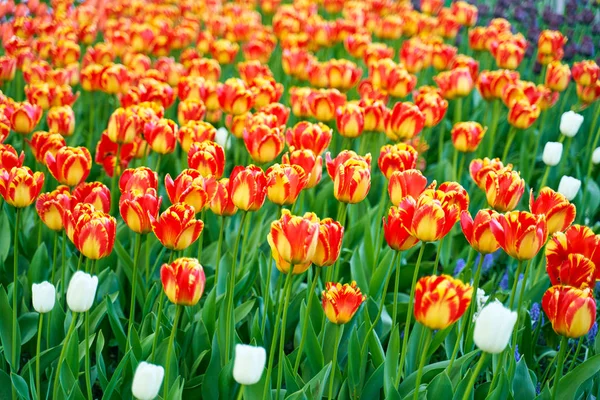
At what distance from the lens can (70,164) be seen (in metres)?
2.30

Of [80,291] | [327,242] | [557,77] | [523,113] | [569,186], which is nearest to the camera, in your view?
[80,291]

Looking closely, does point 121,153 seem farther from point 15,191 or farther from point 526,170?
point 526,170

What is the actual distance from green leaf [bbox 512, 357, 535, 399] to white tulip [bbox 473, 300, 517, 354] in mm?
696

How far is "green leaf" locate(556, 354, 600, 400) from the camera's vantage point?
1.95 meters

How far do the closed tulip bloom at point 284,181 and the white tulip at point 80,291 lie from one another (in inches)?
22.4

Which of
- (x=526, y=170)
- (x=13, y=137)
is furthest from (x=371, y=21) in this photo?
(x=13, y=137)

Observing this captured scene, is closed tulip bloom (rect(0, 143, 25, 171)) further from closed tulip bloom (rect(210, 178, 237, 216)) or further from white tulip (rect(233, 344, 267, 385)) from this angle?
white tulip (rect(233, 344, 267, 385))

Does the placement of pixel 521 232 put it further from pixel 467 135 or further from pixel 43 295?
pixel 467 135

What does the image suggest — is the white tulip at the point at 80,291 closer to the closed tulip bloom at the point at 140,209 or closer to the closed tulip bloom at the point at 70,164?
the closed tulip bloom at the point at 140,209

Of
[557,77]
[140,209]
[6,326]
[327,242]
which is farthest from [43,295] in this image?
[557,77]

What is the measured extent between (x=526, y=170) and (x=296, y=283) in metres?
1.65

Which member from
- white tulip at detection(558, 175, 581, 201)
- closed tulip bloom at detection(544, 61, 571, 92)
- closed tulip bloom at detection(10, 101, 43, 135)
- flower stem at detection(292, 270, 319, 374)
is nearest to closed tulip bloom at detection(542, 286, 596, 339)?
flower stem at detection(292, 270, 319, 374)

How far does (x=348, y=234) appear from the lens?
2.97 meters

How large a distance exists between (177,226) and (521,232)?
77 cm
